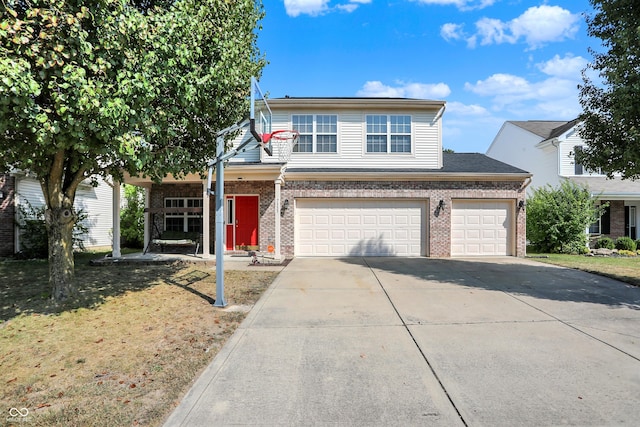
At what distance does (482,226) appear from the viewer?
1334cm

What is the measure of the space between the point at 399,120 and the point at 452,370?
11.7 m

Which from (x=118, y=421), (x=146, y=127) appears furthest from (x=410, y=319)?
(x=146, y=127)

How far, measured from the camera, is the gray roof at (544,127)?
20156 mm

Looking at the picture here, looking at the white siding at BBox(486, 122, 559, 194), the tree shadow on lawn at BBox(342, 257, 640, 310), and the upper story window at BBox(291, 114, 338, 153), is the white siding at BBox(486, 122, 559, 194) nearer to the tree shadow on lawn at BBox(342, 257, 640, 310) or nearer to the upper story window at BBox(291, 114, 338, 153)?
the tree shadow on lawn at BBox(342, 257, 640, 310)

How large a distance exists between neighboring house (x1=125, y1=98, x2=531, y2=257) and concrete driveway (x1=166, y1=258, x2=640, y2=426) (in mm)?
5823

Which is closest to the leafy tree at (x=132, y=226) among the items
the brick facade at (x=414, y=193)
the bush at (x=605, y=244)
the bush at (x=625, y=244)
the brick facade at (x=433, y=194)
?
the brick facade at (x=414, y=193)

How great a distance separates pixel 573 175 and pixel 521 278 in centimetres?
1363

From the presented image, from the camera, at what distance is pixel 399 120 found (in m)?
13.9

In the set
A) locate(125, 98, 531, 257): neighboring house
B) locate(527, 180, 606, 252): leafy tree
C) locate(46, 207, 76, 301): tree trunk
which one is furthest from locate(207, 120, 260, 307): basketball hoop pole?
locate(527, 180, 606, 252): leafy tree

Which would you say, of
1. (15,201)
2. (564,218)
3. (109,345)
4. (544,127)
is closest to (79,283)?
(109,345)

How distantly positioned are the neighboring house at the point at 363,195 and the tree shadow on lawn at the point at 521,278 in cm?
152

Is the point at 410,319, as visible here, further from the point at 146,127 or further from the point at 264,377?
the point at 146,127

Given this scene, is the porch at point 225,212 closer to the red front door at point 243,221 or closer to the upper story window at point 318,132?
the red front door at point 243,221

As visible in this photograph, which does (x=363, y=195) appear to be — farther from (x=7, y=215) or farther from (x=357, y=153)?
(x=7, y=215)
